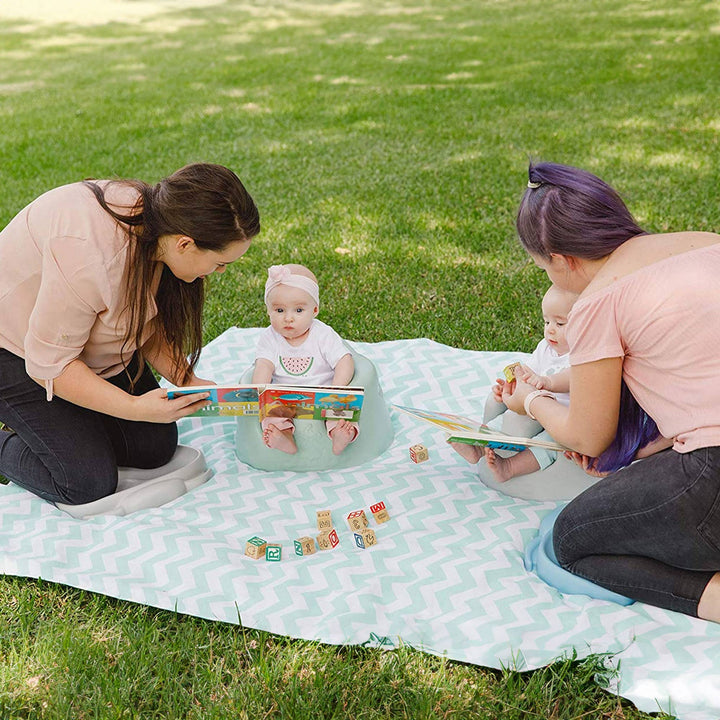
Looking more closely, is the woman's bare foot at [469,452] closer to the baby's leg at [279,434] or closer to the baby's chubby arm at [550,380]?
the baby's chubby arm at [550,380]

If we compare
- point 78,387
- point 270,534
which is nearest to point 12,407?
point 78,387

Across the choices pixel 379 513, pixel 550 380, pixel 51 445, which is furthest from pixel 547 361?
pixel 51 445

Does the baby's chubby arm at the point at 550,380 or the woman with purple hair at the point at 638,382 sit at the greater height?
the woman with purple hair at the point at 638,382

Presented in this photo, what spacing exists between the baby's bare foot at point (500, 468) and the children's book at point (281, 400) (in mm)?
498

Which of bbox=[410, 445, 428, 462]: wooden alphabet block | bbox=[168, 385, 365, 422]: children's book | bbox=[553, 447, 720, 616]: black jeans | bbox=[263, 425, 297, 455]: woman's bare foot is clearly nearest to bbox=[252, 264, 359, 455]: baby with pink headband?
bbox=[263, 425, 297, 455]: woman's bare foot

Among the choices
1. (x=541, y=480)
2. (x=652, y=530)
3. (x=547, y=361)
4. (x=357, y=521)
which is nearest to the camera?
(x=652, y=530)

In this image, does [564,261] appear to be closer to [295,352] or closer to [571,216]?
[571,216]

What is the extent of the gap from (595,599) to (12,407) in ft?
6.56

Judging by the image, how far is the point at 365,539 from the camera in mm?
2773

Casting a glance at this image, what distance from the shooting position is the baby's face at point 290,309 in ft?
10.7

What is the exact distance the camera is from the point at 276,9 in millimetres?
16391

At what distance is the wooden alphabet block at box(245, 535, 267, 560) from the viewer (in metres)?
2.72

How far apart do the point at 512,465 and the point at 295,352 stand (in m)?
0.99

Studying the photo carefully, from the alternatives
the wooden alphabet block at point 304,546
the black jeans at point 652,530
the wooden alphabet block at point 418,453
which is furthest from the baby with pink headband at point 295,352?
the black jeans at point 652,530
